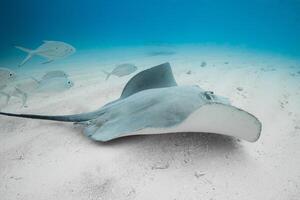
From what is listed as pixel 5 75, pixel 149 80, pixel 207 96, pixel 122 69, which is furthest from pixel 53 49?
pixel 207 96

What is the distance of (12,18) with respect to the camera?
6191 cm

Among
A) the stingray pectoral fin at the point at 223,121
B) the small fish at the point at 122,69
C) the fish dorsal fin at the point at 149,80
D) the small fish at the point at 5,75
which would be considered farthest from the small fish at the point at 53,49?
the stingray pectoral fin at the point at 223,121

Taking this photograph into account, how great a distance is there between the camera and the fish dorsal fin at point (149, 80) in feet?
13.2

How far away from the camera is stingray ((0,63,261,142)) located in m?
2.12

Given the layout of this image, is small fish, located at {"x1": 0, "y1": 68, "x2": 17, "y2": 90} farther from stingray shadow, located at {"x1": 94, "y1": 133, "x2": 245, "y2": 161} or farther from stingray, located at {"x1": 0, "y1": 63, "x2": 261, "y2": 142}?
stingray shadow, located at {"x1": 94, "y1": 133, "x2": 245, "y2": 161}

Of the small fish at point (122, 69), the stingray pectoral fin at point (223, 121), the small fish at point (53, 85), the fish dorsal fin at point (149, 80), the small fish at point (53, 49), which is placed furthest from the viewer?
the small fish at point (122, 69)

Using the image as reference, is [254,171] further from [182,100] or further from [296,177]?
[182,100]

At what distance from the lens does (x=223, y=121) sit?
7.15 feet

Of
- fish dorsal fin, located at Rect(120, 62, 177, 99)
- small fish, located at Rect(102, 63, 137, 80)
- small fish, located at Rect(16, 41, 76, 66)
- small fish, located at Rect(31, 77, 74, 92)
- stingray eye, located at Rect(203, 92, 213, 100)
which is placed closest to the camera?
stingray eye, located at Rect(203, 92, 213, 100)

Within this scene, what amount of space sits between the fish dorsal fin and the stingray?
0.77m

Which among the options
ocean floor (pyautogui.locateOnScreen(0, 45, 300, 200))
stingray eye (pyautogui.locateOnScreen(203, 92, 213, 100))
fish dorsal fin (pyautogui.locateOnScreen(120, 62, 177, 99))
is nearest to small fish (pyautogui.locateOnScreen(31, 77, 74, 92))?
ocean floor (pyautogui.locateOnScreen(0, 45, 300, 200))

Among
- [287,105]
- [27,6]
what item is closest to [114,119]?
[287,105]

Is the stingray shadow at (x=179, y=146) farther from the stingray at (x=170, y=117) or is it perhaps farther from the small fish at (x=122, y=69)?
the small fish at (x=122, y=69)

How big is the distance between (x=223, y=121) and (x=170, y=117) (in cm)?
55
